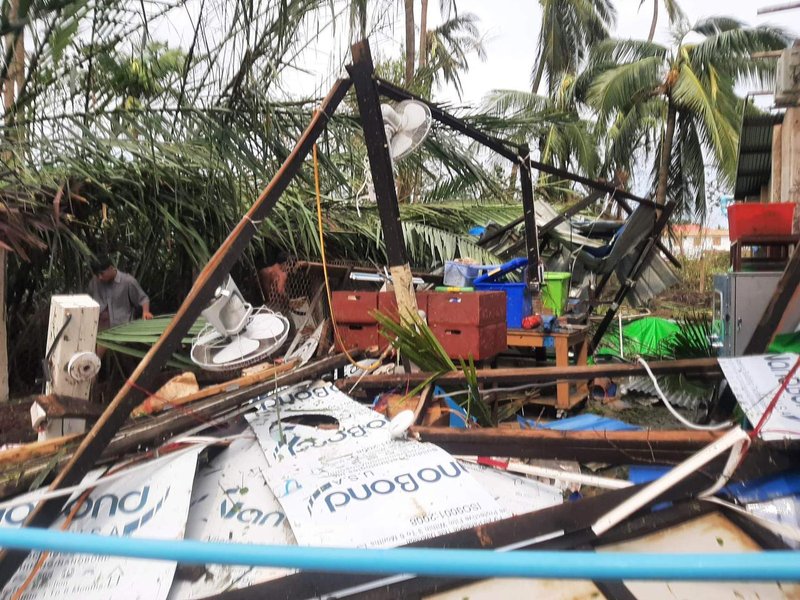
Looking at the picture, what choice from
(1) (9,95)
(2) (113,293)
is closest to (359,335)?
(2) (113,293)

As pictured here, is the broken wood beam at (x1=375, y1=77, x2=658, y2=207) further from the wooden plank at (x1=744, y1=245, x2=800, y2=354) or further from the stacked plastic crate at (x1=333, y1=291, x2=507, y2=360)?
the wooden plank at (x1=744, y1=245, x2=800, y2=354)

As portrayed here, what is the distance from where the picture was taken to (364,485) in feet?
7.60

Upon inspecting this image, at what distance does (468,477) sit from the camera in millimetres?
2301

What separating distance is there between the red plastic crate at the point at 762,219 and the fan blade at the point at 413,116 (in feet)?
7.27

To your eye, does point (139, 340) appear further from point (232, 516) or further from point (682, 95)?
point (682, 95)

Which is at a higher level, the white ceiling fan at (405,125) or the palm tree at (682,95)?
the palm tree at (682,95)

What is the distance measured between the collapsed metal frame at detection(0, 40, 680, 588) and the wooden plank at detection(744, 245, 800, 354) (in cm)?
213

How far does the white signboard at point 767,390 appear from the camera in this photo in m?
2.22

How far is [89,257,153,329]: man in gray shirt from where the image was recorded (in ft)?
17.2

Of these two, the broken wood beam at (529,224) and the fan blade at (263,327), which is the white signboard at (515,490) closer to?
the fan blade at (263,327)

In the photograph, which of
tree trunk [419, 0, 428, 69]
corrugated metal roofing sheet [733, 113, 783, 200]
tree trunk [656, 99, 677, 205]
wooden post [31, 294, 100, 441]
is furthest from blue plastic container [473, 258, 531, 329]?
tree trunk [419, 0, 428, 69]

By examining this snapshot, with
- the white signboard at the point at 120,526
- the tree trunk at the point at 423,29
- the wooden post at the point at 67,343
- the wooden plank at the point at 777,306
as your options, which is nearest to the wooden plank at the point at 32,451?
the wooden post at the point at 67,343

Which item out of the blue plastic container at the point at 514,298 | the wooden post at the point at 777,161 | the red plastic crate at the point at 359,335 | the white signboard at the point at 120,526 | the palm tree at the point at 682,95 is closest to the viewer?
the white signboard at the point at 120,526

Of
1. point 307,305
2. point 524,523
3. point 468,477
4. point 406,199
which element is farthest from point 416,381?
point 406,199
